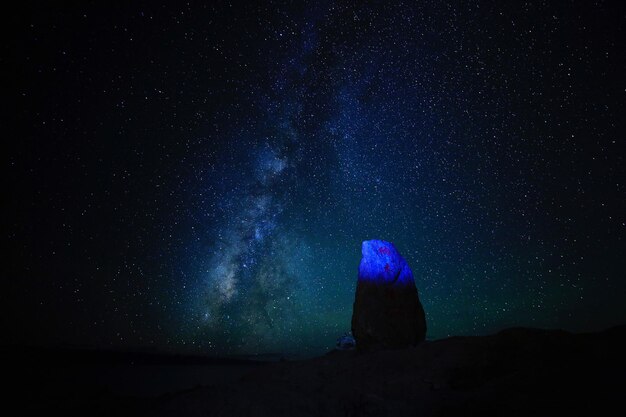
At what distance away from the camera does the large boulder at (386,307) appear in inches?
657

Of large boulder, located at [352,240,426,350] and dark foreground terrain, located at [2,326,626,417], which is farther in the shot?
large boulder, located at [352,240,426,350]

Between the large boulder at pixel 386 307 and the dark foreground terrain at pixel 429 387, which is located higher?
the large boulder at pixel 386 307

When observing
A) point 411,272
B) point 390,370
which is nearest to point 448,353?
point 390,370

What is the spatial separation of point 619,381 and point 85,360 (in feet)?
279

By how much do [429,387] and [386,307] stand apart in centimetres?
605

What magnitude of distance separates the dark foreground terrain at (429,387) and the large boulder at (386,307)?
4.27 ft

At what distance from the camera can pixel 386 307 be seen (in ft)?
56.0

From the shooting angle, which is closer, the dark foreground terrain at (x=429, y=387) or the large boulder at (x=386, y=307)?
the dark foreground terrain at (x=429, y=387)

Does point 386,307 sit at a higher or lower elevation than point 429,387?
higher

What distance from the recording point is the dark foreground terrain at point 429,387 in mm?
7762

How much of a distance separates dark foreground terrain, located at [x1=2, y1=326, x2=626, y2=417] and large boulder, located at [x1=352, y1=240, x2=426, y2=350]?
130cm

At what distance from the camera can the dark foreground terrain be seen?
776 cm

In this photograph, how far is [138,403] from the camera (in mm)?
13547

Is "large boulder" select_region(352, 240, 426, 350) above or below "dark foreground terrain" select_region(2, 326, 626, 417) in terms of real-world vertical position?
above
